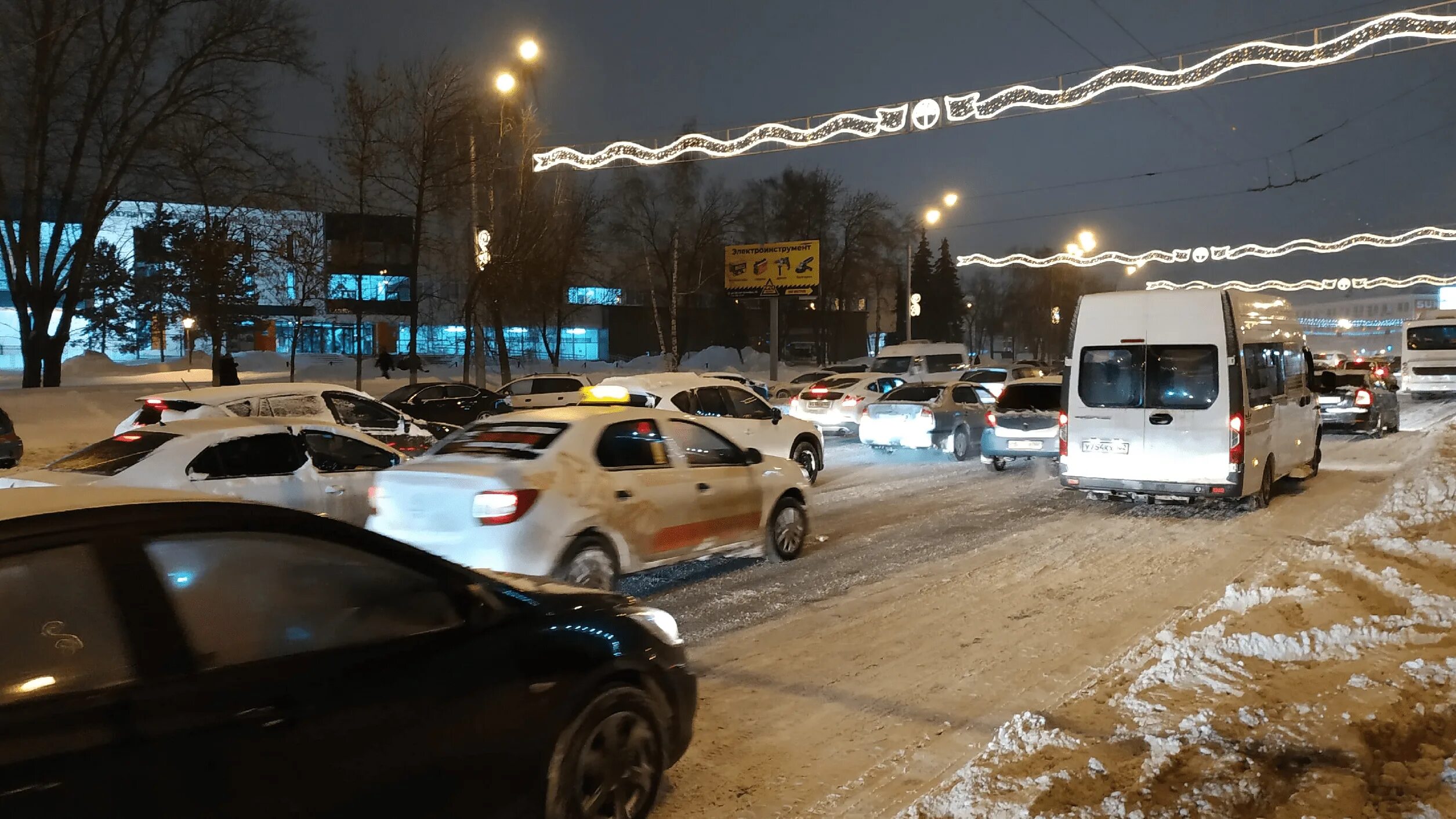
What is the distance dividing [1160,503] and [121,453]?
11652mm

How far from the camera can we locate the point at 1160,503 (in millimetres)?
13211

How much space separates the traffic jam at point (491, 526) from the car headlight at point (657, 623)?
0.8 inches

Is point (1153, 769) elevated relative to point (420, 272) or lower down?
lower down

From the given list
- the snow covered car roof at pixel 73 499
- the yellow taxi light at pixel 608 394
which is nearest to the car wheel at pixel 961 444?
the yellow taxi light at pixel 608 394

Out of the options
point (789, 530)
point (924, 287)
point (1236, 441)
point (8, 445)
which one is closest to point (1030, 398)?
point (1236, 441)

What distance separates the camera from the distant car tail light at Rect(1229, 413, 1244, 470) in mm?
11555

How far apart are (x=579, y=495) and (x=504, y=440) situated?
85 cm

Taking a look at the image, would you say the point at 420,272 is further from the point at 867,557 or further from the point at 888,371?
the point at 867,557

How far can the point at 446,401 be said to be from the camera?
2403cm

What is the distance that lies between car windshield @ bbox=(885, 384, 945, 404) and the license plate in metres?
6.57

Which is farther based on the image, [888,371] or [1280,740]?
[888,371]

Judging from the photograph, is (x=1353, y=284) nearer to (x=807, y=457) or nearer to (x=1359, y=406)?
(x=1359, y=406)

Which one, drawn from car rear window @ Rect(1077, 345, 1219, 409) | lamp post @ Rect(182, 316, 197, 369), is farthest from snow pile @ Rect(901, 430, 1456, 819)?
lamp post @ Rect(182, 316, 197, 369)

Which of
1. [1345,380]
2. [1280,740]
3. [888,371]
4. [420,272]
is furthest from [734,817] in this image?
[420,272]
